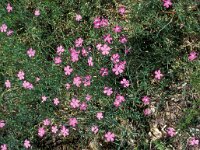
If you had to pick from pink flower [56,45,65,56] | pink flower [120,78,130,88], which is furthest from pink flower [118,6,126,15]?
pink flower [120,78,130,88]

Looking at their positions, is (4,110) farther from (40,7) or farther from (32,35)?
(40,7)

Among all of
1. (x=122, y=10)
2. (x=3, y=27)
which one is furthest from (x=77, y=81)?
(x=3, y=27)

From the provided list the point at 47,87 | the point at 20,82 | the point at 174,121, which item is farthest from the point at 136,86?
the point at 20,82

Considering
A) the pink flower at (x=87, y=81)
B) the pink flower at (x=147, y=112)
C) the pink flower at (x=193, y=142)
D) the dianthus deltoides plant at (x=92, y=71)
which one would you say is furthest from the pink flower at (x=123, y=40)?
the pink flower at (x=193, y=142)

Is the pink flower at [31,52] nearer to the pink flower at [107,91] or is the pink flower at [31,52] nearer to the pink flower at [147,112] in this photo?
the pink flower at [107,91]

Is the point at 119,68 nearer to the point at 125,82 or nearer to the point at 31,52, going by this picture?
the point at 125,82

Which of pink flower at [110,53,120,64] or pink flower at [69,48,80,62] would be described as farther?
pink flower at [69,48,80,62]

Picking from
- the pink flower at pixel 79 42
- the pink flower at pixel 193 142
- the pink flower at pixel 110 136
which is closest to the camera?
the pink flower at pixel 193 142

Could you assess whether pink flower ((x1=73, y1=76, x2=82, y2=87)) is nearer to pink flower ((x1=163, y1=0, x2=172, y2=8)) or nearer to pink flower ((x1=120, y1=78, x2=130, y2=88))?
pink flower ((x1=120, y1=78, x2=130, y2=88))
